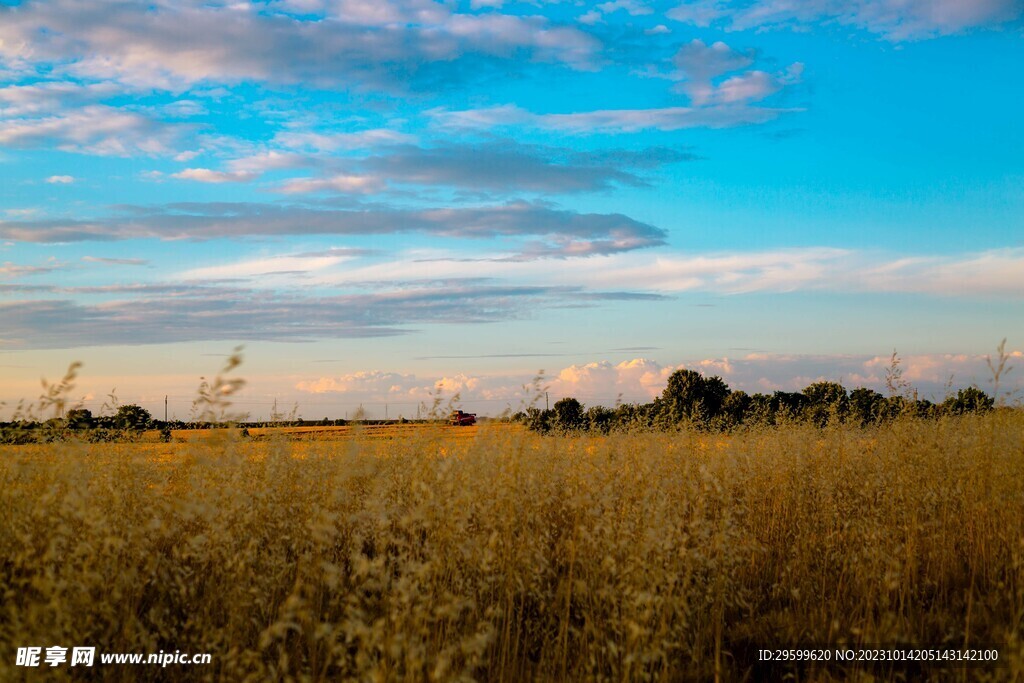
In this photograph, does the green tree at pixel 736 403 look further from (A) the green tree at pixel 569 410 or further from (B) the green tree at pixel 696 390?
(A) the green tree at pixel 569 410

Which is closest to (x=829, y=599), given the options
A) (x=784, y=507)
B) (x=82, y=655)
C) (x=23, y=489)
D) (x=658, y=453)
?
(x=784, y=507)

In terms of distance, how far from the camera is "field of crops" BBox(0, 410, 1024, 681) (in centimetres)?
357

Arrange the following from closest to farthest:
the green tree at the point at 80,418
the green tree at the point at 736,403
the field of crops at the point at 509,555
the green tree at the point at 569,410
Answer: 1. the field of crops at the point at 509,555
2. the green tree at the point at 80,418
3. the green tree at the point at 736,403
4. the green tree at the point at 569,410

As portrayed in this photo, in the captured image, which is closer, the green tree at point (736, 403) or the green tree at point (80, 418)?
the green tree at point (80, 418)

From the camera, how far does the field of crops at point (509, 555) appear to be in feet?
11.7

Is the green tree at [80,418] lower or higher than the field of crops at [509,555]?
higher

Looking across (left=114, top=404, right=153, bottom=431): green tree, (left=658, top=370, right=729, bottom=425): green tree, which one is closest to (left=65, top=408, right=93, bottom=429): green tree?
(left=114, top=404, right=153, bottom=431): green tree

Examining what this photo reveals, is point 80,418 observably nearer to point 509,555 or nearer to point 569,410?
point 509,555

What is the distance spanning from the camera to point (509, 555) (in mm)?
4883

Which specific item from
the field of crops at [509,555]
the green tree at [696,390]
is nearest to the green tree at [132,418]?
the field of crops at [509,555]

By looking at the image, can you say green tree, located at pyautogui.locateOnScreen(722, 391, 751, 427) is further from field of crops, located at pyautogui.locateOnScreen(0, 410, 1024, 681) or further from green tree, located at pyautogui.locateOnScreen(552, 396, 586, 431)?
field of crops, located at pyautogui.locateOnScreen(0, 410, 1024, 681)

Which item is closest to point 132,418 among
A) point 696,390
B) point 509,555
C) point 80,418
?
point 80,418

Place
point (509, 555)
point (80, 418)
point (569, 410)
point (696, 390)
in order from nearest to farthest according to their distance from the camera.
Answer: point (509, 555), point (80, 418), point (696, 390), point (569, 410)

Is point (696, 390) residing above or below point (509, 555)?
above
